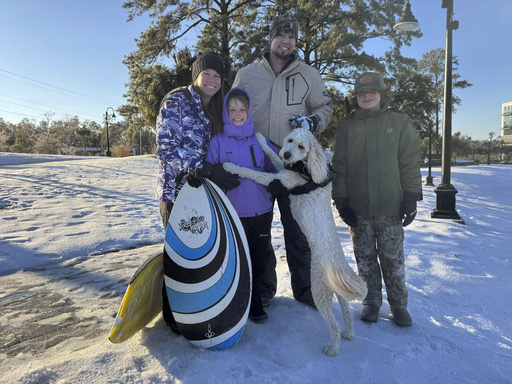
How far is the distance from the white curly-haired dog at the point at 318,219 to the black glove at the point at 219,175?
6 centimetres

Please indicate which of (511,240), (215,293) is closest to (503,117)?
(511,240)

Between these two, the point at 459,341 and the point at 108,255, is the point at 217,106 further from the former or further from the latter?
the point at 108,255

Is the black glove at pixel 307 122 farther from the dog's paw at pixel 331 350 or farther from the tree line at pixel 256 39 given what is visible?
the tree line at pixel 256 39

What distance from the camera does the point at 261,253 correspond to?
2707 millimetres

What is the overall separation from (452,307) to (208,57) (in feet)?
10.5

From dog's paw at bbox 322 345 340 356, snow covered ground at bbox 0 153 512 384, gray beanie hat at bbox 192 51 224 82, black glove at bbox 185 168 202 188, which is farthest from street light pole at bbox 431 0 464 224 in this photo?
black glove at bbox 185 168 202 188

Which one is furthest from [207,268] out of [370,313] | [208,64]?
[208,64]

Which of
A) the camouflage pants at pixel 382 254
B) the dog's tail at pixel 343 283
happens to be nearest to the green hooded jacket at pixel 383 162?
the camouflage pants at pixel 382 254

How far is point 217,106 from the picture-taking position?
2627 mm

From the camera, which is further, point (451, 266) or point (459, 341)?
point (451, 266)

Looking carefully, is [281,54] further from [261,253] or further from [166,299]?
[166,299]

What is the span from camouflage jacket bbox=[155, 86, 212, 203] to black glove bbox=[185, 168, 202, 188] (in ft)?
0.24

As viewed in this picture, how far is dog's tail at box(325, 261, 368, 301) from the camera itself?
2.17 m

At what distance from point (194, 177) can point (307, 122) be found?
999mm
